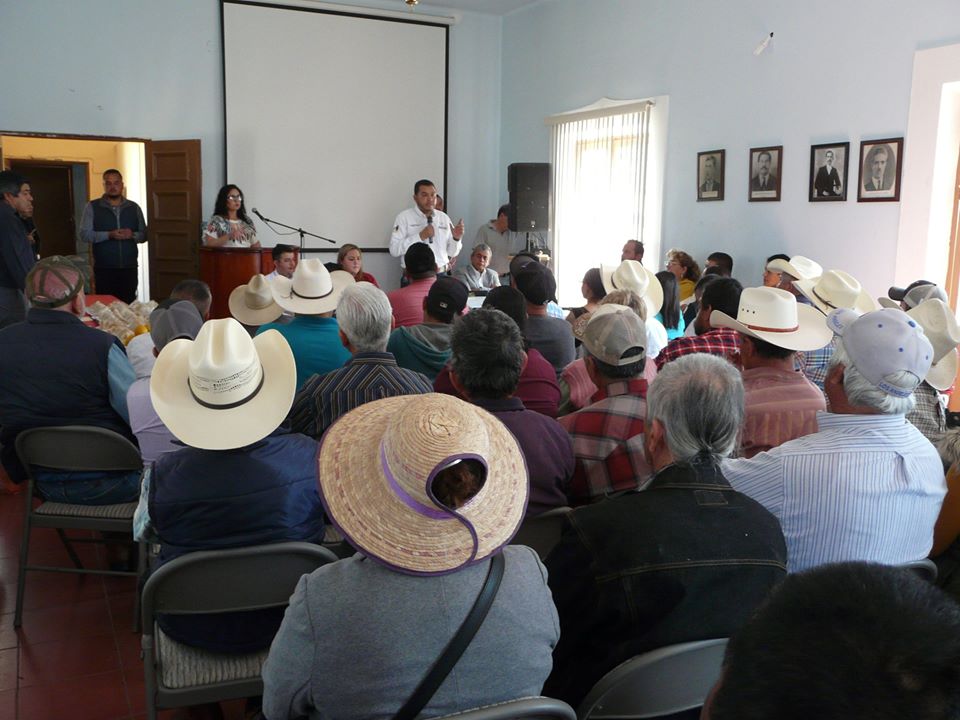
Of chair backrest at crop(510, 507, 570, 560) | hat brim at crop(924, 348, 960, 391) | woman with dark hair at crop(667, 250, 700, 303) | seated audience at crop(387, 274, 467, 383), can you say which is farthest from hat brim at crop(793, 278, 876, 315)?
woman with dark hair at crop(667, 250, 700, 303)

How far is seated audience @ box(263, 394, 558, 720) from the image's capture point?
1.24 meters

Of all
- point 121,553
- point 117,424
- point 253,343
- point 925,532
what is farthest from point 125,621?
point 925,532

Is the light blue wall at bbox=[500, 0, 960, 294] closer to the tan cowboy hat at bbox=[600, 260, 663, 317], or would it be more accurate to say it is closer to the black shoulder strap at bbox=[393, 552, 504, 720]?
the tan cowboy hat at bbox=[600, 260, 663, 317]

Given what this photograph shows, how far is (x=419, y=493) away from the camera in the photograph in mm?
1260

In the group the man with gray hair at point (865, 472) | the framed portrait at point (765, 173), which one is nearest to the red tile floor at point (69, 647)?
the man with gray hair at point (865, 472)

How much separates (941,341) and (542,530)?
1861 millimetres

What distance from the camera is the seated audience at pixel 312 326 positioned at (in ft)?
11.8

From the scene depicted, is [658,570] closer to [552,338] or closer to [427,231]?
[552,338]

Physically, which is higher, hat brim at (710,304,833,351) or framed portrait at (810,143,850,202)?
framed portrait at (810,143,850,202)

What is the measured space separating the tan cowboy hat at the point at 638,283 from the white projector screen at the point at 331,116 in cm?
554

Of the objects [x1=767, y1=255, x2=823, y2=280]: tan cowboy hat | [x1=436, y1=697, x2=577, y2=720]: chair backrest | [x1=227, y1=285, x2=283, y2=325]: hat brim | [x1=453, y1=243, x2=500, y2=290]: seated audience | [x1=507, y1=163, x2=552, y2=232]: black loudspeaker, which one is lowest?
[x1=436, y1=697, x2=577, y2=720]: chair backrest

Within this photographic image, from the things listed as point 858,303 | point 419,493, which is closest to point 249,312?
point 858,303

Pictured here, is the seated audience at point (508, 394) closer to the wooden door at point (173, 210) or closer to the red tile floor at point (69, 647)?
the red tile floor at point (69, 647)

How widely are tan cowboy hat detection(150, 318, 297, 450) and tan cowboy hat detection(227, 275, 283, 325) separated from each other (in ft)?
7.84
